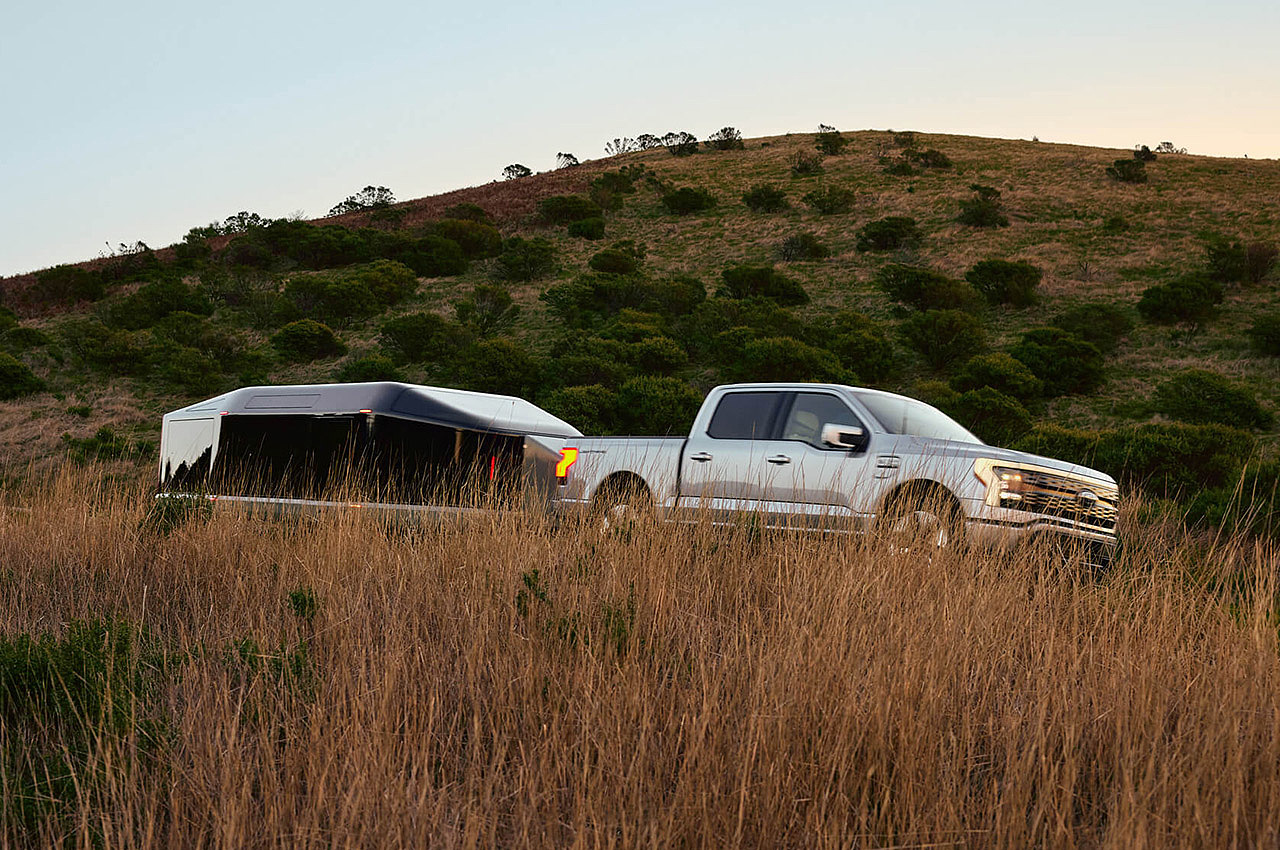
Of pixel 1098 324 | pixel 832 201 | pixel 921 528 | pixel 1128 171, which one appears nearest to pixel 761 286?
pixel 1098 324

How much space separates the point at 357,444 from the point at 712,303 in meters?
19.4

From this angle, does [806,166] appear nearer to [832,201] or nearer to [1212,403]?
[832,201]

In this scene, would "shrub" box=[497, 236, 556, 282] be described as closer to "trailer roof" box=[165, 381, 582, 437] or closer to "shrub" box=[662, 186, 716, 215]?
"shrub" box=[662, 186, 716, 215]

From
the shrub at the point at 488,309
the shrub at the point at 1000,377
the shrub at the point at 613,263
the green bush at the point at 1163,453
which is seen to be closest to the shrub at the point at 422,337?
Answer: the shrub at the point at 488,309

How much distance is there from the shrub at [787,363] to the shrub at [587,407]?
3863 millimetres

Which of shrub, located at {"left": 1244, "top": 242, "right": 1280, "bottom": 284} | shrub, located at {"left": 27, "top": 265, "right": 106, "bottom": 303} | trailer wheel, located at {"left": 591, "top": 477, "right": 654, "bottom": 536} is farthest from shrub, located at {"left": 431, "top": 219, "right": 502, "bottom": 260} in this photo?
trailer wheel, located at {"left": 591, "top": 477, "right": 654, "bottom": 536}

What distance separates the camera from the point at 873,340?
→ 24.8 metres

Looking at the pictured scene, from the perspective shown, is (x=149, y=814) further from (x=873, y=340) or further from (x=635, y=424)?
(x=873, y=340)

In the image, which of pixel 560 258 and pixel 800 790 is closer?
pixel 800 790

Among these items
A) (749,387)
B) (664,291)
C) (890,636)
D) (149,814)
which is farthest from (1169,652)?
(664,291)

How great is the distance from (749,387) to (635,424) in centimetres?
1248

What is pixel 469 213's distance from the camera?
46.0 metres

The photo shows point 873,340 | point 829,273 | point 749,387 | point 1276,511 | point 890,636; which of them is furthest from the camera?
point 829,273

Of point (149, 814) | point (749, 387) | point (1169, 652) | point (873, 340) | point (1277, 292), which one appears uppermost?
point (1277, 292)
